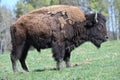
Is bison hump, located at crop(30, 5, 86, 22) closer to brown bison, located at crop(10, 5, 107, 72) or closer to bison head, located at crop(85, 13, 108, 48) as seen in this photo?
brown bison, located at crop(10, 5, 107, 72)

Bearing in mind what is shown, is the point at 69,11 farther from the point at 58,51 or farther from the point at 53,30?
the point at 58,51

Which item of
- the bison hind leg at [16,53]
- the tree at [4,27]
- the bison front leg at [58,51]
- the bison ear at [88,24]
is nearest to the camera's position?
the bison front leg at [58,51]

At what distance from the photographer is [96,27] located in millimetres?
13172

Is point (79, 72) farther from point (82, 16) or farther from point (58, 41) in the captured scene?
point (82, 16)

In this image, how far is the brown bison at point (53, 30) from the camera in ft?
40.2

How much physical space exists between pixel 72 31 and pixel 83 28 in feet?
1.93

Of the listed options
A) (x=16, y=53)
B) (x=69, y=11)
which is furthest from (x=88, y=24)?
(x=16, y=53)

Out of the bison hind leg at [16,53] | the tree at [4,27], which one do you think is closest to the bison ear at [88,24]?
the bison hind leg at [16,53]

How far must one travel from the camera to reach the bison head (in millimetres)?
13023

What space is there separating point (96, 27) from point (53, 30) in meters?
1.78

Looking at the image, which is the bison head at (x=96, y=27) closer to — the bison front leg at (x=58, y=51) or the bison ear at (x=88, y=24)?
the bison ear at (x=88, y=24)

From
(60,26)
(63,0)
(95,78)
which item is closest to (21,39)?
(60,26)

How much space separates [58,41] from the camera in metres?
12.2

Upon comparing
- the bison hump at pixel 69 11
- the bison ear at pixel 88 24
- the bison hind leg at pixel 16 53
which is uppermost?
the bison hump at pixel 69 11
